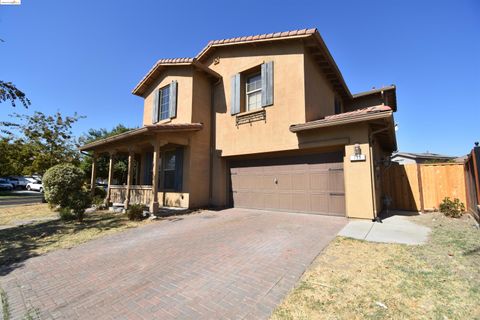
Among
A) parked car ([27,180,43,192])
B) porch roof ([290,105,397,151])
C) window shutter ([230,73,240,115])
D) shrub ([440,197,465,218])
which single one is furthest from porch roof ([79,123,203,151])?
parked car ([27,180,43,192])

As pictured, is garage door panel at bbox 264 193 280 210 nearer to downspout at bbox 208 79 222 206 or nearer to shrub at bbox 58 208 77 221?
downspout at bbox 208 79 222 206

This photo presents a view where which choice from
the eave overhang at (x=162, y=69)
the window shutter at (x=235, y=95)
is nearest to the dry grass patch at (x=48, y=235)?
the window shutter at (x=235, y=95)

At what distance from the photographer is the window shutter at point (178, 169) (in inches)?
404

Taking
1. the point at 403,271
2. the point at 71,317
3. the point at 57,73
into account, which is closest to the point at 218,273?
the point at 71,317

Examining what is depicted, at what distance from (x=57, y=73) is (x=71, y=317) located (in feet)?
48.6

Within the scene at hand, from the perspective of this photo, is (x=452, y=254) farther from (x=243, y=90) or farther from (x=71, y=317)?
(x=243, y=90)

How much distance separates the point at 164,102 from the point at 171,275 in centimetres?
1057

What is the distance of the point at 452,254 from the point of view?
428 centimetres

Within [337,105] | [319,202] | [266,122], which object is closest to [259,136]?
[266,122]

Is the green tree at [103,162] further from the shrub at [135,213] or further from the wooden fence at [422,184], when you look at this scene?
the wooden fence at [422,184]

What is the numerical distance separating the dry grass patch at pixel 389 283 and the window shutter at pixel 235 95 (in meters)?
7.34

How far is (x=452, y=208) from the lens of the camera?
8297 millimetres

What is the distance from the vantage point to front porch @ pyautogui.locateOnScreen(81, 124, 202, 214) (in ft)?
29.0

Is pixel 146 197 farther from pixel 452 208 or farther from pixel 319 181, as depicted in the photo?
pixel 452 208
